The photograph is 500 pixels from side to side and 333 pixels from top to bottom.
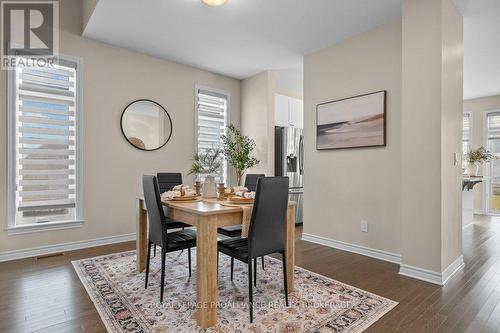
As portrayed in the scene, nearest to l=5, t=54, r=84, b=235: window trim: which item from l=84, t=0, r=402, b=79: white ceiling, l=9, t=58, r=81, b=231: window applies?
l=9, t=58, r=81, b=231: window

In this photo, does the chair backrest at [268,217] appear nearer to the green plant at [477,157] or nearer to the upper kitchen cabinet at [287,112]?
the upper kitchen cabinet at [287,112]

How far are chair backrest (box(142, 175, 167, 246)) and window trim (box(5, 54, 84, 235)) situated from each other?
1727 mm

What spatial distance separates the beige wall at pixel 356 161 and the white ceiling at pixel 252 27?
0.87 ft

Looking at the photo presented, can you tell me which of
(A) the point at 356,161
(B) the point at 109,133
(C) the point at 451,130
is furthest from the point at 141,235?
(C) the point at 451,130

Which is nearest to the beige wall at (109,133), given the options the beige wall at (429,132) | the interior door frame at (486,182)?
the beige wall at (429,132)

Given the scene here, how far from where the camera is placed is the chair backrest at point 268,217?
198 centimetres

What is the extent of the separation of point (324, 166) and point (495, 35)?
2.66 metres

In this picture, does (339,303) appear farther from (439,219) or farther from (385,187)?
(385,187)

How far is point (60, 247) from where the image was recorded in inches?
135

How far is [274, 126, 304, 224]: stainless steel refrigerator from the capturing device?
496cm

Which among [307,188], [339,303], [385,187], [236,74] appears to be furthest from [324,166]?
[236,74]

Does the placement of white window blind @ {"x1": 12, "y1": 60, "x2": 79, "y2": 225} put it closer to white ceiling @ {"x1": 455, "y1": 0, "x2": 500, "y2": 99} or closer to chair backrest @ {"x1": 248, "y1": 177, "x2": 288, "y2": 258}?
chair backrest @ {"x1": 248, "y1": 177, "x2": 288, "y2": 258}

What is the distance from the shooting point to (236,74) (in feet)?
16.4

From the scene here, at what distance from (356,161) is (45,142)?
3801mm
